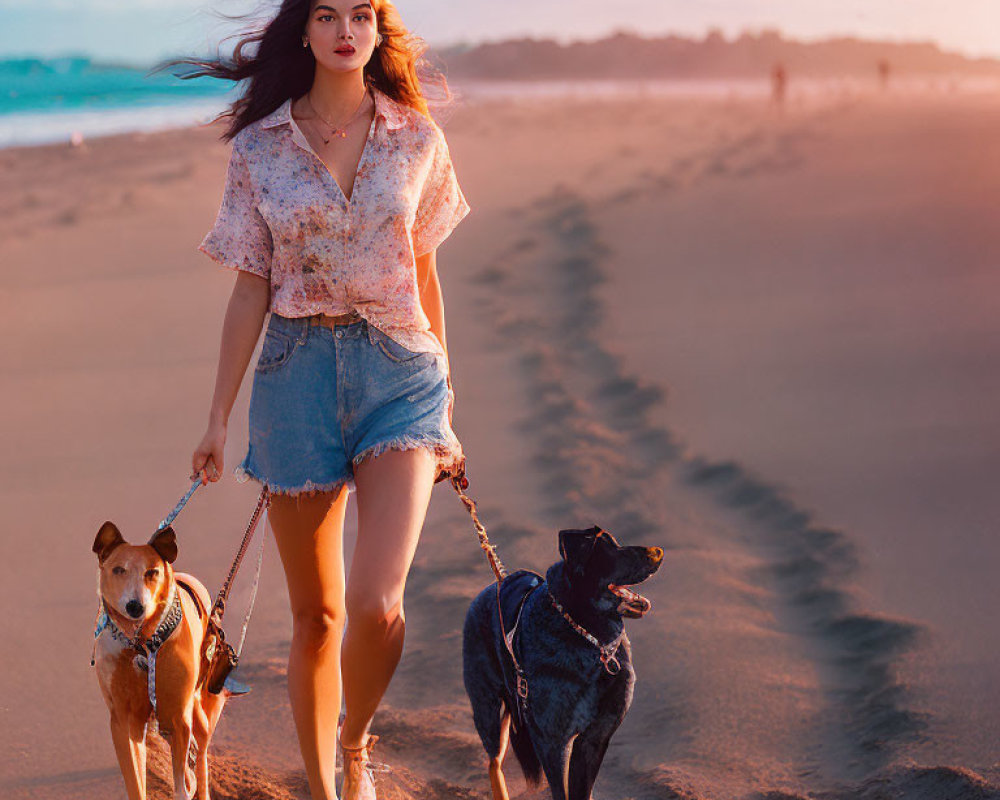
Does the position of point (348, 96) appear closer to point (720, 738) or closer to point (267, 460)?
point (267, 460)

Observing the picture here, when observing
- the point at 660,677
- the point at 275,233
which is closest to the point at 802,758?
the point at 660,677

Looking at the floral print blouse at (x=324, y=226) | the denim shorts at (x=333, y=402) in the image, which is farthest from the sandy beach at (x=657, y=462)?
the floral print blouse at (x=324, y=226)

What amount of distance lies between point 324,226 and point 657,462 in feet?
16.8

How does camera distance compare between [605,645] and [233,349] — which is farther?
[233,349]

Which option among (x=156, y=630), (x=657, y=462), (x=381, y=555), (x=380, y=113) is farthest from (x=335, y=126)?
(x=657, y=462)

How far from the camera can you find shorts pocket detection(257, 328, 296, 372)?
3.40m

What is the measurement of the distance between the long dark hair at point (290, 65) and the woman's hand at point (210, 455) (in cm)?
83

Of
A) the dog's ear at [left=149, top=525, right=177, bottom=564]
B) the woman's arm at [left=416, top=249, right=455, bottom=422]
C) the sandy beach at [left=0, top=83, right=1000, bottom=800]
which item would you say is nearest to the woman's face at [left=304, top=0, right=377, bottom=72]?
the woman's arm at [left=416, top=249, right=455, bottom=422]

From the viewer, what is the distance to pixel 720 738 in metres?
4.73

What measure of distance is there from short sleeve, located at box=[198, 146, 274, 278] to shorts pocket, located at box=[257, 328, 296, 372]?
19 cm

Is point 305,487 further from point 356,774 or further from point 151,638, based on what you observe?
point 356,774

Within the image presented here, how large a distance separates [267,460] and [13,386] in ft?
23.7

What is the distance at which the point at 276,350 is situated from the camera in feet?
11.2

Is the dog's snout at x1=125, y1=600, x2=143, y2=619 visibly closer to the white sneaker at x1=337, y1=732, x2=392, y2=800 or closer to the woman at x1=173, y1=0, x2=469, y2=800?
the woman at x1=173, y1=0, x2=469, y2=800
